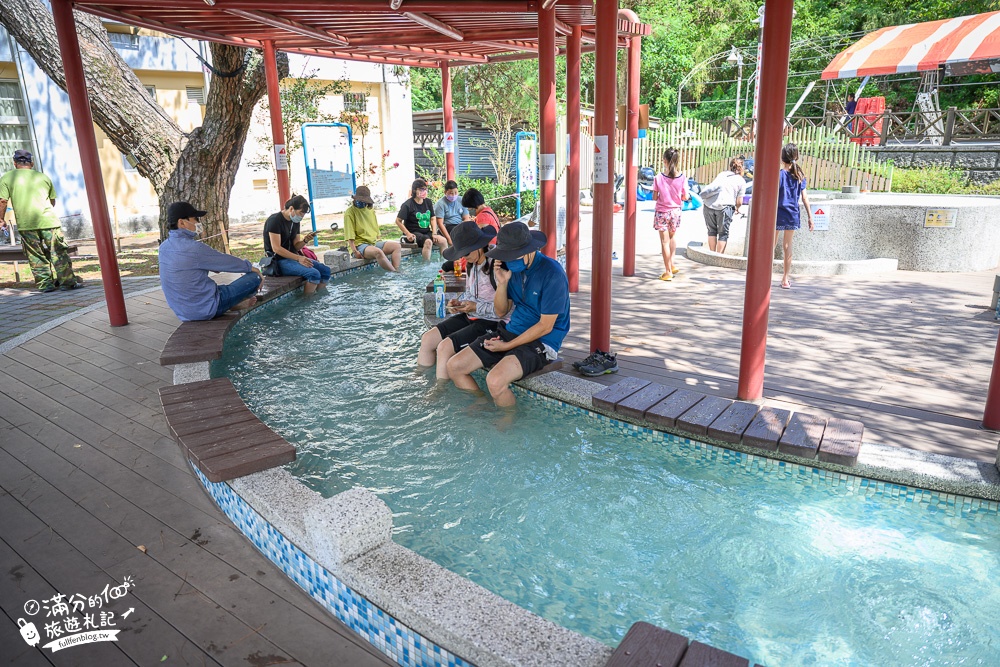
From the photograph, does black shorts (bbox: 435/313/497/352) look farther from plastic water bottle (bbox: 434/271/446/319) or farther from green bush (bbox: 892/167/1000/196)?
green bush (bbox: 892/167/1000/196)

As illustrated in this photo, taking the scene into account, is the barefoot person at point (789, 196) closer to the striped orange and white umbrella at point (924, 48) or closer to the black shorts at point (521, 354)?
the black shorts at point (521, 354)

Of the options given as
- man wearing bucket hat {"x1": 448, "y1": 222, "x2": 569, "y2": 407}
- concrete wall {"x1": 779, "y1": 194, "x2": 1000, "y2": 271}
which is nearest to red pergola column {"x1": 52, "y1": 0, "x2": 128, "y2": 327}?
man wearing bucket hat {"x1": 448, "y1": 222, "x2": 569, "y2": 407}


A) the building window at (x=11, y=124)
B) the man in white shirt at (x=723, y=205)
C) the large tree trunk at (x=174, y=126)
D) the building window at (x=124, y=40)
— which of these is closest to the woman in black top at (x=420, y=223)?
the large tree trunk at (x=174, y=126)

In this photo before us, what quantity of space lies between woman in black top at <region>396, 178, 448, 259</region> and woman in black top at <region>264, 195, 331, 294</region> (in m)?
2.37

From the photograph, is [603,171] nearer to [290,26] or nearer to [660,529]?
[660,529]

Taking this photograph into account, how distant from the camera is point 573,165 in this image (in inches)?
325

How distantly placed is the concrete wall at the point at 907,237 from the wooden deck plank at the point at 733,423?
6107 millimetres

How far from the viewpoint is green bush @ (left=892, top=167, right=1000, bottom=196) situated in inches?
674

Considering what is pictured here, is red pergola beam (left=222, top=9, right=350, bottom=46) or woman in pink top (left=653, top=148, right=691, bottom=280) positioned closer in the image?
red pergola beam (left=222, top=9, right=350, bottom=46)

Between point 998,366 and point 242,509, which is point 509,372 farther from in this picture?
point 998,366

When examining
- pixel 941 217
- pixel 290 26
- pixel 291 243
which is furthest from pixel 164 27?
pixel 941 217

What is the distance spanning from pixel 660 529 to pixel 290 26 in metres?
7.24

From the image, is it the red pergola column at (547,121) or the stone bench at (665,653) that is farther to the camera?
the red pergola column at (547,121)

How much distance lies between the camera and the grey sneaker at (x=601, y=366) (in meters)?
5.19
